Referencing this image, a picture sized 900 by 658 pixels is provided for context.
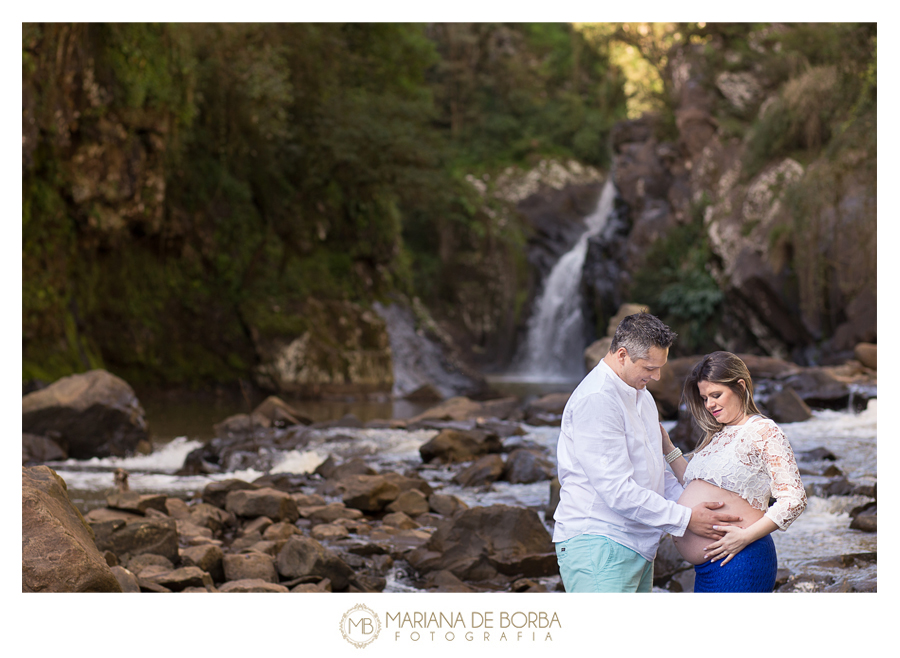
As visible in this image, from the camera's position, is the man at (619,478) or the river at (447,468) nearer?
the man at (619,478)

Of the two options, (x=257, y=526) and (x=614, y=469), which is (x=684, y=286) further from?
(x=614, y=469)

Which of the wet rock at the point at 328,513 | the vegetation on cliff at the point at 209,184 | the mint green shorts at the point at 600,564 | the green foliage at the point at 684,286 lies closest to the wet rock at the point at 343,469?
the wet rock at the point at 328,513

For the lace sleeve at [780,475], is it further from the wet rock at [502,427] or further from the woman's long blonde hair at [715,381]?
the wet rock at [502,427]

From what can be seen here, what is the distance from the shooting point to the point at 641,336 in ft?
7.68

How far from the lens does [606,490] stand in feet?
7.30

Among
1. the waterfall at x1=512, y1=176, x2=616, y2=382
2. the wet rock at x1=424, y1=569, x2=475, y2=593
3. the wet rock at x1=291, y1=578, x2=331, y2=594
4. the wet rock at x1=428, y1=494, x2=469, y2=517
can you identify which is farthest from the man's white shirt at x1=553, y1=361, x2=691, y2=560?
the waterfall at x1=512, y1=176, x2=616, y2=382

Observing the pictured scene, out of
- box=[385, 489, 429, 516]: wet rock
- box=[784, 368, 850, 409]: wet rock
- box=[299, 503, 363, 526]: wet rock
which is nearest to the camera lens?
box=[299, 503, 363, 526]: wet rock

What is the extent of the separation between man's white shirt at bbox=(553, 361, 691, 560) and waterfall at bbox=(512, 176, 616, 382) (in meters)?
21.3

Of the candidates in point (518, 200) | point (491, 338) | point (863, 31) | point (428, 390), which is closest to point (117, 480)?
point (428, 390)

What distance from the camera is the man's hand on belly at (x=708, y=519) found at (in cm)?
229

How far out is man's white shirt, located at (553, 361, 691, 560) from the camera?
2.24 metres

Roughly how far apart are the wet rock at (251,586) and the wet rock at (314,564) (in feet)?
0.73

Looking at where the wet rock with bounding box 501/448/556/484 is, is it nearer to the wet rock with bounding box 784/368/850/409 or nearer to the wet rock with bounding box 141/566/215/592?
the wet rock with bounding box 141/566/215/592

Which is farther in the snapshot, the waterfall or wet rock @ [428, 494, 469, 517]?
the waterfall
